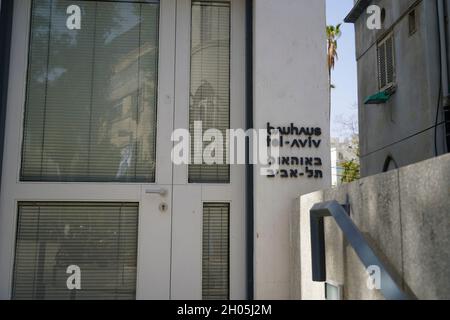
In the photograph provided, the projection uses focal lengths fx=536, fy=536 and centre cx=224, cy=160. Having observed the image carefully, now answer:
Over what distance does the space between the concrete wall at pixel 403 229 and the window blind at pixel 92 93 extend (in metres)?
2.54

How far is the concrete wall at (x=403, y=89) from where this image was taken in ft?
37.6

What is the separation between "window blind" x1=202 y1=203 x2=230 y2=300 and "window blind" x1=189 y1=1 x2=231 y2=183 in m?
0.36

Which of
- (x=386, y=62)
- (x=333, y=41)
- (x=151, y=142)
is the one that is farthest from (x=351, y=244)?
(x=333, y=41)

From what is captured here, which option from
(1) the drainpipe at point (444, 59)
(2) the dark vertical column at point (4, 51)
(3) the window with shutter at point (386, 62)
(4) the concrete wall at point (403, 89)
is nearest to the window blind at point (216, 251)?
(2) the dark vertical column at point (4, 51)

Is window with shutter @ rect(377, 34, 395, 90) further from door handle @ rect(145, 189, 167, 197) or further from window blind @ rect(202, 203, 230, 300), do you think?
door handle @ rect(145, 189, 167, 197)

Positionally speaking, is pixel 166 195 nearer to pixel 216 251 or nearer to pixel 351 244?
pixel 216 251

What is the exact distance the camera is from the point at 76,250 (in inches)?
223

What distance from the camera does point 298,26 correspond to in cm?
594

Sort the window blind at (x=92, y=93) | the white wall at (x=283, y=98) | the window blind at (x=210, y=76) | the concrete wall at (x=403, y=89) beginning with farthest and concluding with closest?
the concrete wall at (x=403, y=89) < the window blind at (x=210, y=76) < the window blind at (x=92, y=93) < the white wall at (x=283, y=98)

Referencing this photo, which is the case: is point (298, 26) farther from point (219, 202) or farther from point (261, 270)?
point (261, 270)

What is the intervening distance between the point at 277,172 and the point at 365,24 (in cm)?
1210

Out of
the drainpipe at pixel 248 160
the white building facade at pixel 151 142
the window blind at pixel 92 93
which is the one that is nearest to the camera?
the white building facade at pixel 151 142

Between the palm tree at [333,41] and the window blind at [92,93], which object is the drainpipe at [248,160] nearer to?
the window blind at [92,93]

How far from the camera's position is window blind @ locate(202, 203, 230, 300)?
5.75 m
